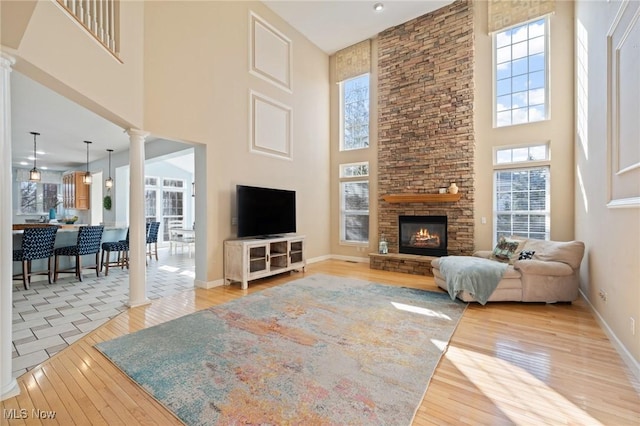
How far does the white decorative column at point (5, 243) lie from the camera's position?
188 cm

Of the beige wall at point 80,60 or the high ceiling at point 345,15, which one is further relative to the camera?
the high ceiling at point 345,15

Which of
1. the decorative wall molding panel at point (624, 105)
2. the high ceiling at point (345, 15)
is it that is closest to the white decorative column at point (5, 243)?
the decorative wall molding panel at point (624, 105)

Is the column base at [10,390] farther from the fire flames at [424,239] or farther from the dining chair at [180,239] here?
the dining chair at [180,239]

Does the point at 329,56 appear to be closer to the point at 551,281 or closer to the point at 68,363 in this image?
the point at 551,281

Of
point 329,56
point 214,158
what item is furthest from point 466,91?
point 214,158

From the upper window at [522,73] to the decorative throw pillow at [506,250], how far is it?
7.55 ft

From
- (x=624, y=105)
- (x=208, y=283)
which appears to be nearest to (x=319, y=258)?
(x=208, y=283)

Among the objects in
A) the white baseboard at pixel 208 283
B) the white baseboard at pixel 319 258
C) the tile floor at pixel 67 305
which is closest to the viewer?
the tile floor at pixel 67 305

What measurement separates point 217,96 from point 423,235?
4787 millimetres

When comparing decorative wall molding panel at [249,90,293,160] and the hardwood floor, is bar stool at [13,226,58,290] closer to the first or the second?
the hardwood floor

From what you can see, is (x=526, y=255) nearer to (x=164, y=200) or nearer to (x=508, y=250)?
(x=508, y=250)

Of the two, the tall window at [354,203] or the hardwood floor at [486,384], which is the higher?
the tall window at [354,203]

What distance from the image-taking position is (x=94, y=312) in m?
3.44

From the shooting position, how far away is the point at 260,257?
4.83m
